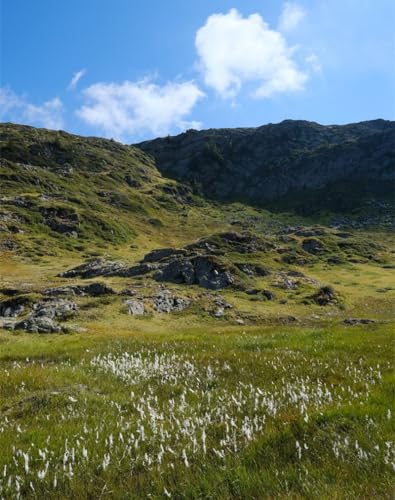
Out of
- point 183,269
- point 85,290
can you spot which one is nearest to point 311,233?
point 183,269

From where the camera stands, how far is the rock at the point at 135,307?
57.6 m

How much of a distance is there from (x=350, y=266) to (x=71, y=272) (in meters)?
82.8

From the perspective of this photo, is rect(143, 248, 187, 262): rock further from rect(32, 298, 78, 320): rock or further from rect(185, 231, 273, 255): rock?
rect(32, 298, 78, 320): rock

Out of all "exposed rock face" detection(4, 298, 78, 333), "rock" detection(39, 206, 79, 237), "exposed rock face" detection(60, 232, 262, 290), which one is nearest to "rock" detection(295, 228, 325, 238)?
"exposed rock face" detection(60, 232, 262, 290)

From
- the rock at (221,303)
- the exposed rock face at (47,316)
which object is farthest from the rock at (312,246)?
the exposed rock face at (47,316)

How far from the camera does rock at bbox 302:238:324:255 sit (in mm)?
148425

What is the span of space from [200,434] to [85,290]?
206 feet

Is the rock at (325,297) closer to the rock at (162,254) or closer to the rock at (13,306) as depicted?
the rock at (162,254)

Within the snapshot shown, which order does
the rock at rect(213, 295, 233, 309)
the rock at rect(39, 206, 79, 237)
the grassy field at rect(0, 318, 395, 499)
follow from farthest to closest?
the rock at rect(39, 206, 79, 237) < the rock at rect(213, 295, 233, 309) < the grassy field at rect(0, 318, 395, 499)

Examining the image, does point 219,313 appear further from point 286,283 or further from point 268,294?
point 286,283

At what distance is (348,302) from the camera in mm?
75312

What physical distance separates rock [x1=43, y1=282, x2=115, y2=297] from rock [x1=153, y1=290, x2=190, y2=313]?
792 centimetres

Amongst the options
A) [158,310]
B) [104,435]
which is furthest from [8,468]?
[158,310]

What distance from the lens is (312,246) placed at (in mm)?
151375
